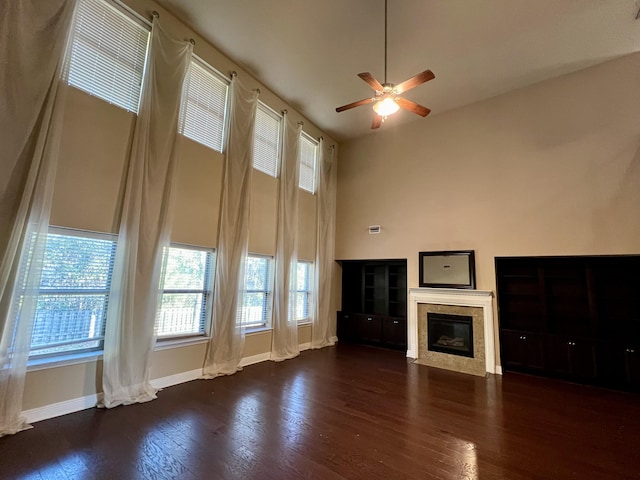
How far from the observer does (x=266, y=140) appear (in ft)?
19.1

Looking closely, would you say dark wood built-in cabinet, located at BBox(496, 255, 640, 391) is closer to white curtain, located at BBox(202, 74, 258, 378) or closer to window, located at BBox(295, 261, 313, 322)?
window, located at BBox(295, 261, 313, 322)

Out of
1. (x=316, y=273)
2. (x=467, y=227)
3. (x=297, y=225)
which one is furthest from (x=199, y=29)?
(x=467, y=227)

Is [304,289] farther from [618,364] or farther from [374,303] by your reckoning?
[618,364]

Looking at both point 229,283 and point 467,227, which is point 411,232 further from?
point 229,283

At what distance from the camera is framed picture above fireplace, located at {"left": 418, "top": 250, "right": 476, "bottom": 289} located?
558 centimetres

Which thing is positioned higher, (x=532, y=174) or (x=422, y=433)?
(x=532, y=174)

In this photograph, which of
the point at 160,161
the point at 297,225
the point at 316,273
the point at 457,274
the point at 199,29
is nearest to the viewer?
the point at 160,161

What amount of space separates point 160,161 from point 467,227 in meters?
5.56

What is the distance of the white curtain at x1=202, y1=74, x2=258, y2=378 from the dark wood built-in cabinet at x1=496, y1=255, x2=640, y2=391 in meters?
4.77

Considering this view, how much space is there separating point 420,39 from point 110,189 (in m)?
4.92

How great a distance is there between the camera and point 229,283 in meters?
4.64

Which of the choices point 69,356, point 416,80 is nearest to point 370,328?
point 416,80

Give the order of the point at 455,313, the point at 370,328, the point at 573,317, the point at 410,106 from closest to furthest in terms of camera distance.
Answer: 1. the point at 410,106
2. the point at 573,317
3. the point at 455,313
4. the point at 370,328

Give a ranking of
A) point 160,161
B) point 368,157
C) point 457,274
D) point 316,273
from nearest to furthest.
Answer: point 160,161 < point 457,274 < point 316,273 < point 368,157
